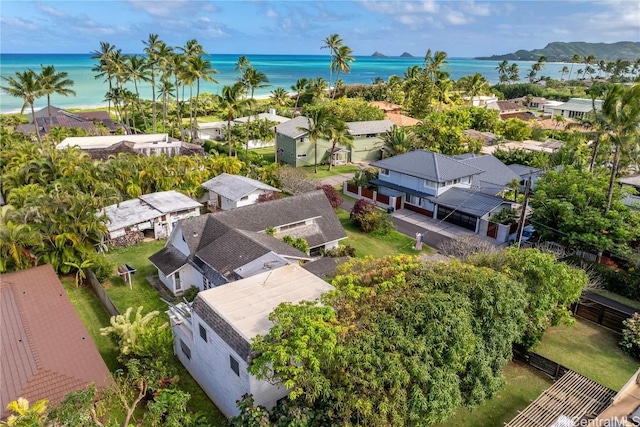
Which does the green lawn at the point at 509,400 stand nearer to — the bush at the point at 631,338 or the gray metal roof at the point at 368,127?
the bush at the point at 631,338

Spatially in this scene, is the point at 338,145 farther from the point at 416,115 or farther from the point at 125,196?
the point at 125,196

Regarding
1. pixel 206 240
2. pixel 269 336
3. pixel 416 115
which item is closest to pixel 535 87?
pixel 416 115

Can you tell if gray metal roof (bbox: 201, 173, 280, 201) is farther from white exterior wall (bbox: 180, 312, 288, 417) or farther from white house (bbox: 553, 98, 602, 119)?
white house (bbox: 553, 98, 602, 119)

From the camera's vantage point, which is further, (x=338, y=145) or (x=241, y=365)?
(x=338, y=145)

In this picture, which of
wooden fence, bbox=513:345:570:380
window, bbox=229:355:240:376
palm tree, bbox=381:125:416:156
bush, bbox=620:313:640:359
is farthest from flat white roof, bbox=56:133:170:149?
bush, bbox=620:313:640:359

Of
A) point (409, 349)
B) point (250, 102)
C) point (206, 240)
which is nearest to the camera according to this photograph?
point (409, 349)

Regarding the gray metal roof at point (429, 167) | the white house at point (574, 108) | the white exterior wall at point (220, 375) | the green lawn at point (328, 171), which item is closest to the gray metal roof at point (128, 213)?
the white exterior wall at point (220, 375)
